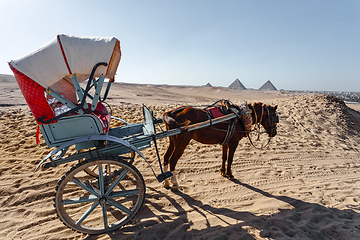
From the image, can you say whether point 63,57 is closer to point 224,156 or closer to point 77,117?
point 77,117

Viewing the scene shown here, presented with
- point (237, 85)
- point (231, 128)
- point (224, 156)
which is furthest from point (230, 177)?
point (237, 85)

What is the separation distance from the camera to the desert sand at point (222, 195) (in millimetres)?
2818

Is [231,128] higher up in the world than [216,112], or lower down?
lower down

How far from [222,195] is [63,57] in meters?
3.68

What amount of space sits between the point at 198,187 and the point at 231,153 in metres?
1.11

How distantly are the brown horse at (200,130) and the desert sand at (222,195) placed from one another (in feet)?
1.93

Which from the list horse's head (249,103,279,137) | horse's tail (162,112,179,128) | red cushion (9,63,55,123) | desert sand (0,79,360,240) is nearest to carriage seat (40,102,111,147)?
red cushion (9,63,55,123)

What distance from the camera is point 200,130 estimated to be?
3828 millimetres

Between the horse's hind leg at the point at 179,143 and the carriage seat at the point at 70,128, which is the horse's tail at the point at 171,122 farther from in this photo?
the carriage seat at the point at 70,128

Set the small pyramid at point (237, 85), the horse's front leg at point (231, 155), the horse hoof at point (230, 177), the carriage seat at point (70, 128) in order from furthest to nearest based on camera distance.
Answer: the small pyramid at point (237, 85)
the horse hoof at point (230, 177)
the horse's front leg at point (231, 155)
the carriage seat at point (70, 128)

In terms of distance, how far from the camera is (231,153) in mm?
4352

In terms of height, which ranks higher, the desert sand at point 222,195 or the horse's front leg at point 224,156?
the horse's front leg at point 224,156

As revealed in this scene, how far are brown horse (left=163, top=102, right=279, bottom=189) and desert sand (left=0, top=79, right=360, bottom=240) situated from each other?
1.93ft

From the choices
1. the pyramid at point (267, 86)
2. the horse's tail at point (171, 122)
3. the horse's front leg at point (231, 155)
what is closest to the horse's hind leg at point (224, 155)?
the horse's front leg at point (231, 155)
